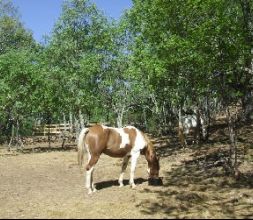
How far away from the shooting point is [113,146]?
47.7ft

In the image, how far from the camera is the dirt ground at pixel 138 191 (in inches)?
420

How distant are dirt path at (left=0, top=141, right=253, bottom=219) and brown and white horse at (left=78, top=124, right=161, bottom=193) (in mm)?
578

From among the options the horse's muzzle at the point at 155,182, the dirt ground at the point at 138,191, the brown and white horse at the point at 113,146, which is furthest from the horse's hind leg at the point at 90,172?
the horse's muzzle at the point at 155,182

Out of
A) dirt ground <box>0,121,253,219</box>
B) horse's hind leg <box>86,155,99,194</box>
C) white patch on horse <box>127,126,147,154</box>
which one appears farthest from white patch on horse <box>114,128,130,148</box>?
dirt ground <box>0,121,253,219</box>

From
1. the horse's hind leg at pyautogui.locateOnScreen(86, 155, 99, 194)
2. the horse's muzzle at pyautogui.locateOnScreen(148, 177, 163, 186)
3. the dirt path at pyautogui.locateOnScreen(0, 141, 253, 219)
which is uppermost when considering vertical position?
the horse's hind leg at pyautogui.locateOnScreen(86, 155, 99, 194)

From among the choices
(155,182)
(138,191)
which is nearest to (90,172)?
(138,191)

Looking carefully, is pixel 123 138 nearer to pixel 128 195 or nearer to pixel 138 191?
pixel 138 191

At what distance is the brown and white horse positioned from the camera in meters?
13.9

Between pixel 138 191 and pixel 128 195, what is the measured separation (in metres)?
0.65

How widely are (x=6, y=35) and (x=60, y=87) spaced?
22.2 metres

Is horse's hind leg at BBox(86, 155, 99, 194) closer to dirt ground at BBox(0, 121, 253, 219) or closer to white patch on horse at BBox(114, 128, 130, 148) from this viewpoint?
dirt ground at BBox(0, 121, 253, 219)

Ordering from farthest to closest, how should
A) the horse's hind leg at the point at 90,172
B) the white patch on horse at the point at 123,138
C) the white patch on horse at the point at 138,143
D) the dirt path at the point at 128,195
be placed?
the white patch on horse at the point at 138,143 → the white patch on horse at the point at 123,138 → the horse's hind leg at the point at 90,172 → the dirt path at the point at 128,195

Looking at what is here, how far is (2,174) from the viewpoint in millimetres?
19562

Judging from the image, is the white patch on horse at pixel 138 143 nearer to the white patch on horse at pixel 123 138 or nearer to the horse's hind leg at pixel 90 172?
the white patch on horse at pixel 123 138
